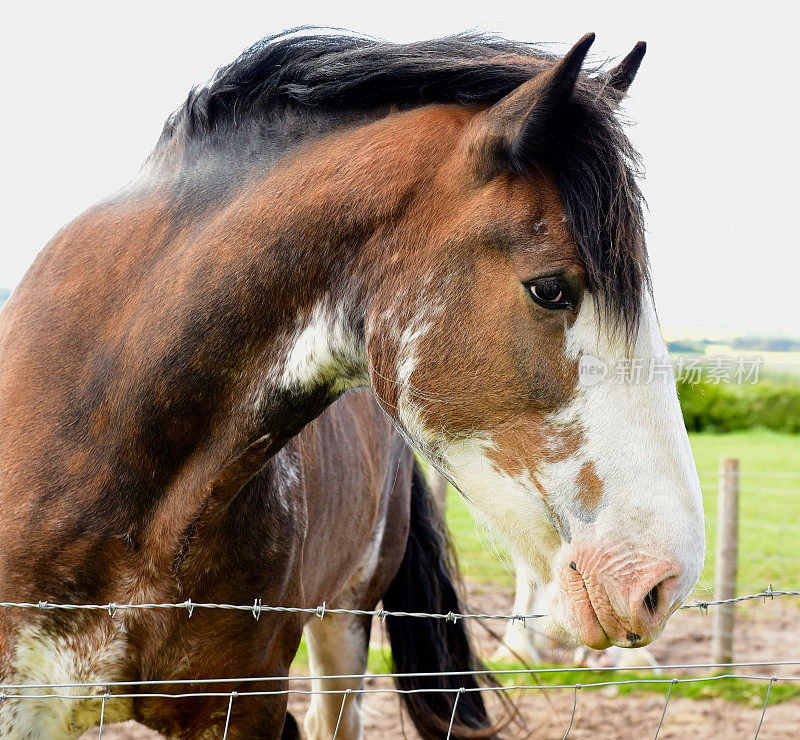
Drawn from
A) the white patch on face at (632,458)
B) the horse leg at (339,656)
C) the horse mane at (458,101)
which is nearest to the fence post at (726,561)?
the horse leg at (339,656)

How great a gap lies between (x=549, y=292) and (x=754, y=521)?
12207 mm

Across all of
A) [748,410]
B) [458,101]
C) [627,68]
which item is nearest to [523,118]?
[458,101]

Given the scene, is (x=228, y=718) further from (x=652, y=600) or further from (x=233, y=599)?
(x=652, y=600)

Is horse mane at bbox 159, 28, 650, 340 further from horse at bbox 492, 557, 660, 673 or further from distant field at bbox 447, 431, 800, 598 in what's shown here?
horse at bbox 492, 557, 660, 673

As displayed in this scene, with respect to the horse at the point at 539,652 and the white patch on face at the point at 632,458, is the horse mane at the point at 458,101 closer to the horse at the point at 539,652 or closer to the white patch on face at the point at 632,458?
the white patch on face at the point at 632,458

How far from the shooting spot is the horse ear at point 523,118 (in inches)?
68.1

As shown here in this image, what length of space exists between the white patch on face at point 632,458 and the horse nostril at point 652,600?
0.21 ft

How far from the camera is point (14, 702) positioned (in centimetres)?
221

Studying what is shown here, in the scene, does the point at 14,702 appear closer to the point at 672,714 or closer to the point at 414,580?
the point at 414,580

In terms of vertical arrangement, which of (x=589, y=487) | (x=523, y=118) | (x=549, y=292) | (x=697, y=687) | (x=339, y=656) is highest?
(x=523, y=118)

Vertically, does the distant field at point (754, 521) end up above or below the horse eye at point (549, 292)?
below

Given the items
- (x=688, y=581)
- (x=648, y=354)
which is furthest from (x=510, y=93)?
(x=688, y=581)

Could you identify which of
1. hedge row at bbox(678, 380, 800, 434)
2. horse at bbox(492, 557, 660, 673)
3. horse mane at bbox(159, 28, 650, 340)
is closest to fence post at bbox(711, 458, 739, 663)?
horse at bbox(492, 557, 660, 673)

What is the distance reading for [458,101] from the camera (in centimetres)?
212
